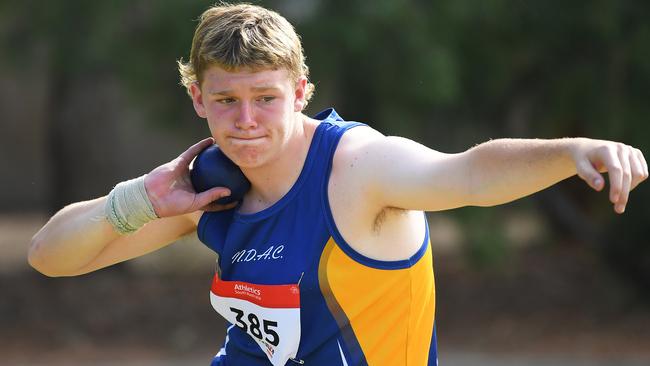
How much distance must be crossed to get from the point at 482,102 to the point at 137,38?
11.2ft

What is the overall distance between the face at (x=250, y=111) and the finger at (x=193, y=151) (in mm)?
360

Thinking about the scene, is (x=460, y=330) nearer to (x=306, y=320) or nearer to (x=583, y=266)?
(x=583, y=266)

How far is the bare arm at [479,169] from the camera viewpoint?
8.27 ft

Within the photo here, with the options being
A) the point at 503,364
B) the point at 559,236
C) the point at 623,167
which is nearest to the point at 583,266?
the point at 559,236

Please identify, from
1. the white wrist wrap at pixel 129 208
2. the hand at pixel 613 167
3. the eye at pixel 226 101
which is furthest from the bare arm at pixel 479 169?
the white wrist wrap at pixel 129 208

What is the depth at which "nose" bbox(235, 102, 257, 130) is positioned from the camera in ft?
10.6

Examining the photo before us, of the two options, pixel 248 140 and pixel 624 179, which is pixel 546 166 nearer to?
pixel 624 179

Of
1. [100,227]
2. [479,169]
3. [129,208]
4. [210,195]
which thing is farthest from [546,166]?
[100,227]

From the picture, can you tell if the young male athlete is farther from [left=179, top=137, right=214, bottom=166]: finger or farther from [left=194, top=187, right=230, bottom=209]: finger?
[left=179, top=137, right=214, bottom=166]: finger

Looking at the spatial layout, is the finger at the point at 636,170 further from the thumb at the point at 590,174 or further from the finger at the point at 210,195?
the finger at the point at 210,195

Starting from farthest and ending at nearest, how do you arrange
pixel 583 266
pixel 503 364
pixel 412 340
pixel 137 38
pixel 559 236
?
1. pixel 559 236
2. pixel 583 266
3. pixel 137 38
4. pixel 503 364
5. pixel 412 340

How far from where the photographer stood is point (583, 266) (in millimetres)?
11727

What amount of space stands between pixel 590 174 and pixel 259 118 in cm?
115

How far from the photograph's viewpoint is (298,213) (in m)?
3.33
